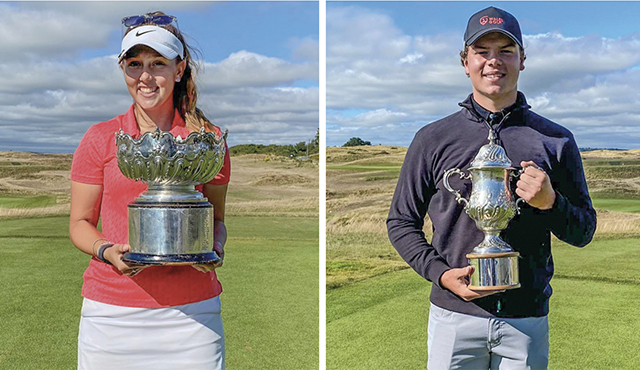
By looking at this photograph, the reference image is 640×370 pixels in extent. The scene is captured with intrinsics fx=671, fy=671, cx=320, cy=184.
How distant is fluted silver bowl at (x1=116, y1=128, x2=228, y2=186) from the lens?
1453mm

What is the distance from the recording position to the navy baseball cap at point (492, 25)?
1584 millimetres

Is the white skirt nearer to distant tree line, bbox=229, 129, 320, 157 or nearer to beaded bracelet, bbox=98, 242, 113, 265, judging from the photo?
beaded bracelet, bbox=98, 242, 113, 265

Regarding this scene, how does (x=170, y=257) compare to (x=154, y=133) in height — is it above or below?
below

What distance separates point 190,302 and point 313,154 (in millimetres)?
11719

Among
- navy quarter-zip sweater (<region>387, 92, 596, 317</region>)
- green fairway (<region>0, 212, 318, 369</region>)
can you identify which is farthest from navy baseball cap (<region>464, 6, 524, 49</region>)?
green fairway (<region>0, 212, 318, 369</region>)

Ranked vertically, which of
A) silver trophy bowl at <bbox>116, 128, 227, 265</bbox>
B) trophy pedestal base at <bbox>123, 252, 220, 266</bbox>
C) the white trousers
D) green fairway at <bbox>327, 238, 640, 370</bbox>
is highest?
silver trophy bowl at <bbox>116, 128, 227, 265</bbox>

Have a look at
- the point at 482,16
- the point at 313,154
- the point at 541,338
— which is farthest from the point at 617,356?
the point at 313,154

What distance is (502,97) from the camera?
163cm

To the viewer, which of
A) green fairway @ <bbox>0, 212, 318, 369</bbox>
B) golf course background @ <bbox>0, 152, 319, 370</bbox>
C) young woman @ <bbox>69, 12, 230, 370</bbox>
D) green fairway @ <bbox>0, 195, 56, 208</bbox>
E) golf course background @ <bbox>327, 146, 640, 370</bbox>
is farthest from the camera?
green fairway @ <bbox>0, 195, 56, 208</bbox>

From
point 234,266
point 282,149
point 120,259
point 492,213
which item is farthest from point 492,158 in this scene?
point 282,149

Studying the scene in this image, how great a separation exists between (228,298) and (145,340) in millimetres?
4477

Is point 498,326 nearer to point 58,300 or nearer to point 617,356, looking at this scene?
point 617,356

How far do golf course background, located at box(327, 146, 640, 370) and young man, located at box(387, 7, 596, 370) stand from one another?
311cm

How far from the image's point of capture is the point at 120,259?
1486mm
